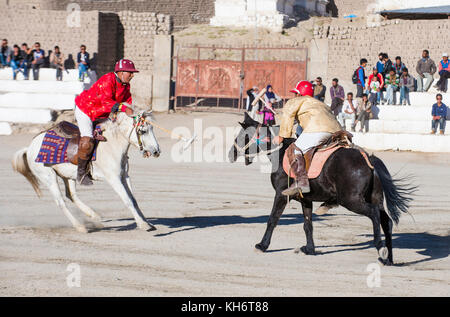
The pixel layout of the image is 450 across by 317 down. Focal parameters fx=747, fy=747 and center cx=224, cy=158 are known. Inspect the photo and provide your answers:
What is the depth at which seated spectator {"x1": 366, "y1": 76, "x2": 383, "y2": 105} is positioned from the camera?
982 inches

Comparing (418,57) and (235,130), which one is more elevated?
(418,57)

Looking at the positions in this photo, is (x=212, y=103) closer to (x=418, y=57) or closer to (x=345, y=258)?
(x=418, y=57)

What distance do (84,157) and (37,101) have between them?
17731mm

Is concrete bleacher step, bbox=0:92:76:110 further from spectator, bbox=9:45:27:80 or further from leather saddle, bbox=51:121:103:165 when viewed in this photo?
leather saddle, bbox=51:121:103:165

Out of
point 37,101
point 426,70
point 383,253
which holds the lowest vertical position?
point 383,253

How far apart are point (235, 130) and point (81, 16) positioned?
1096 centimetres

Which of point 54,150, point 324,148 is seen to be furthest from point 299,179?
point 54,150

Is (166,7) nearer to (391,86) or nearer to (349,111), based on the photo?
(391,86)

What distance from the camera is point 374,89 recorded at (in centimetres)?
2512

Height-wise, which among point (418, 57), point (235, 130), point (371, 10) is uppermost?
point (371, 10)

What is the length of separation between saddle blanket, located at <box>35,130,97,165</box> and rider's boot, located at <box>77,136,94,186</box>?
295 mm

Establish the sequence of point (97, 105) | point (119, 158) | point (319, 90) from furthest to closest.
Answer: point (319, 90)
point (97, 105)
point (119, 158)

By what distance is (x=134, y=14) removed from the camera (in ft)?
113
